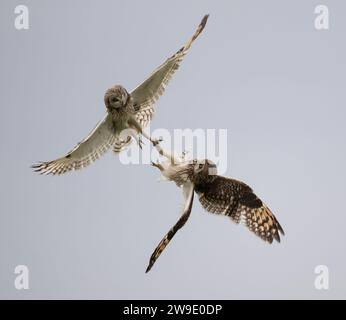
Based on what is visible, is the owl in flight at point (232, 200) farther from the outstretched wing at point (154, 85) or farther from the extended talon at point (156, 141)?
the outstretched wing at point (154, 85)

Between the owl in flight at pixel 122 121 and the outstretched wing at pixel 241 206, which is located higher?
the owl in flight at pixel 122 121

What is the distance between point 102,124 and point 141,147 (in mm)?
730

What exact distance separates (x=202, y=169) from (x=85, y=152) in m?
2.11

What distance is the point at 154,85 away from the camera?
11500 millimetres

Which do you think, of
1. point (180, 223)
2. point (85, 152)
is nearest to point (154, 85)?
point (85, 152)


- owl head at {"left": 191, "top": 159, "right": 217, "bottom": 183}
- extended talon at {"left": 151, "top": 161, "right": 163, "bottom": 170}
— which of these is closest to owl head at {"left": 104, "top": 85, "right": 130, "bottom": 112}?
extended talon at {"left": 151, "top": 161, "right": 163, "bottom": 170}

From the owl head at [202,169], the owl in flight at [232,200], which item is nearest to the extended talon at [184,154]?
the owl head at [202,169]

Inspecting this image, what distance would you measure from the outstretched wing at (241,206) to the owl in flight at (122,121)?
1.25 meters

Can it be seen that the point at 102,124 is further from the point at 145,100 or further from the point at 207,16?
the point at 207,16

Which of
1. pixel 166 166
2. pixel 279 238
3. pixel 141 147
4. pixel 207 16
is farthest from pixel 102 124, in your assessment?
pixel 279 238

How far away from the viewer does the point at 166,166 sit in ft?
33.9

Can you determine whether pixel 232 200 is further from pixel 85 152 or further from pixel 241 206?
pixel 85 152

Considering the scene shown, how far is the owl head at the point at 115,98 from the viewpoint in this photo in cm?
1084

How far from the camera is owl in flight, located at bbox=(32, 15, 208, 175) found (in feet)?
36.8
